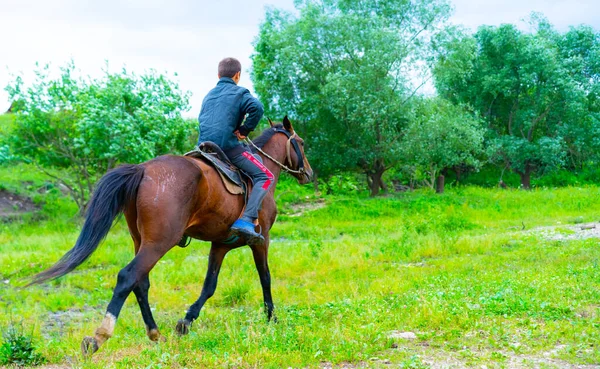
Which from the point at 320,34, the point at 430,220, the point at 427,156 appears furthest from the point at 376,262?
the point at 320,34

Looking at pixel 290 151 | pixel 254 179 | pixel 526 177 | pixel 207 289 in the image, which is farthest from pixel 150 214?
pixel 526 177

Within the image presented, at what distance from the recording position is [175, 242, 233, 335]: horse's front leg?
22.3 feet

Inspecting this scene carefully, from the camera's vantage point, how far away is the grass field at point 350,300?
5.30m

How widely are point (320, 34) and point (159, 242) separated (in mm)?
19065

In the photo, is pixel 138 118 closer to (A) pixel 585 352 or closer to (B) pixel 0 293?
(B) pixel 0 293

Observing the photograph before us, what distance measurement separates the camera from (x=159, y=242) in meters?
5.71

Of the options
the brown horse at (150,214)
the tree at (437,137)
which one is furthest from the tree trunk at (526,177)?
the brown horse at (150,214)

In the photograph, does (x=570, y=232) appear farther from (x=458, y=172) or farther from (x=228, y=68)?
(x=458, y=172)

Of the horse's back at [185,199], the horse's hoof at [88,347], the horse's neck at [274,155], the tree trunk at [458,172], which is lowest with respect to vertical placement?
the horse's hoof at [88,347]

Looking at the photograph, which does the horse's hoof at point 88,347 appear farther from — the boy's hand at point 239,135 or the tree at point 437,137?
the tree at point 437,137

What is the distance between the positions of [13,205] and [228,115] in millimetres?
16183

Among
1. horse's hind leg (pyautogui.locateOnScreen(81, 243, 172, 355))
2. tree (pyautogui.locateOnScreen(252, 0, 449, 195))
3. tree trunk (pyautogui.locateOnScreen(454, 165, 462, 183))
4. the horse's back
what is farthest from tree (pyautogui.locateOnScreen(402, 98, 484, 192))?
horse's hind leg (pyautogui.locateOnScreen(81, 243, 172, 355))

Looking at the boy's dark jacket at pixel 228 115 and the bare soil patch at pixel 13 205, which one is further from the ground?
the boy's dark jacket at pixel 228 115

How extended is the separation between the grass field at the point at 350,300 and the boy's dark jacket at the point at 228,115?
2128mm
